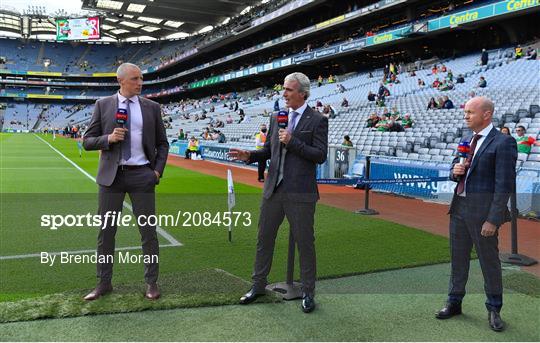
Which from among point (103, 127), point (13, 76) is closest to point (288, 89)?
point (103, 127)

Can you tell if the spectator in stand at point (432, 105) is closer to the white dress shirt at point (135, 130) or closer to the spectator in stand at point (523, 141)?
the spectator in stand at point (523, 141)

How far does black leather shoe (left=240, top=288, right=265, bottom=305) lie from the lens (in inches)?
177

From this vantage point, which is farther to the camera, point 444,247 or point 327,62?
point 327,62

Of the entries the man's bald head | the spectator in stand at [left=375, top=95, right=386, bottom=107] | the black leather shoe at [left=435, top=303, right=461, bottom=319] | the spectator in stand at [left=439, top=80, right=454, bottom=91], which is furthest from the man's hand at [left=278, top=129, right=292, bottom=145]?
the spectator in stand at [left=375, top=95, right=386, bottom=107]

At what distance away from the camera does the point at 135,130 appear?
455cm

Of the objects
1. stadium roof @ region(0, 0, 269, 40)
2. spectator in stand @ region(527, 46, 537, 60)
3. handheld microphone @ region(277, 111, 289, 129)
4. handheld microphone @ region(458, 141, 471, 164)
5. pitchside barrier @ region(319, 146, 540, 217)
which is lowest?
pitchside barrier @ region(319, 146, 540, 217)

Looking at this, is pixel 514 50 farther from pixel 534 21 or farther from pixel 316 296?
pixel 316 296

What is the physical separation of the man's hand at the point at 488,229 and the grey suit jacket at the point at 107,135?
10.1 feet

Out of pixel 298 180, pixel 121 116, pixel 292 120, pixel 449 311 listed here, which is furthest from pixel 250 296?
pixel 121 116

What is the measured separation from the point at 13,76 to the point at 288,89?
11036 centimetres

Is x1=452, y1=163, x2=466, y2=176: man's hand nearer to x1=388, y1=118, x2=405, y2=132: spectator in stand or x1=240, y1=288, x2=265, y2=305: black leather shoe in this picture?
x1=240, y1=288, x2=265, y2=305: black leather shoe

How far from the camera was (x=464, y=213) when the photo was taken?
13.8 ft

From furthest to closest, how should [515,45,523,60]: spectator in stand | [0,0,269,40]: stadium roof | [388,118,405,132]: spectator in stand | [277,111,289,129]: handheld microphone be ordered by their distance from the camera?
[0,0,269,40]: stadium roof < [515,45,523,60]: spectator in stand < [388,118,405,132]: spectator in stand < [277,111,289,129]: handheld microphone

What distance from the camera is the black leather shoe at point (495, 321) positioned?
3.98 metres
